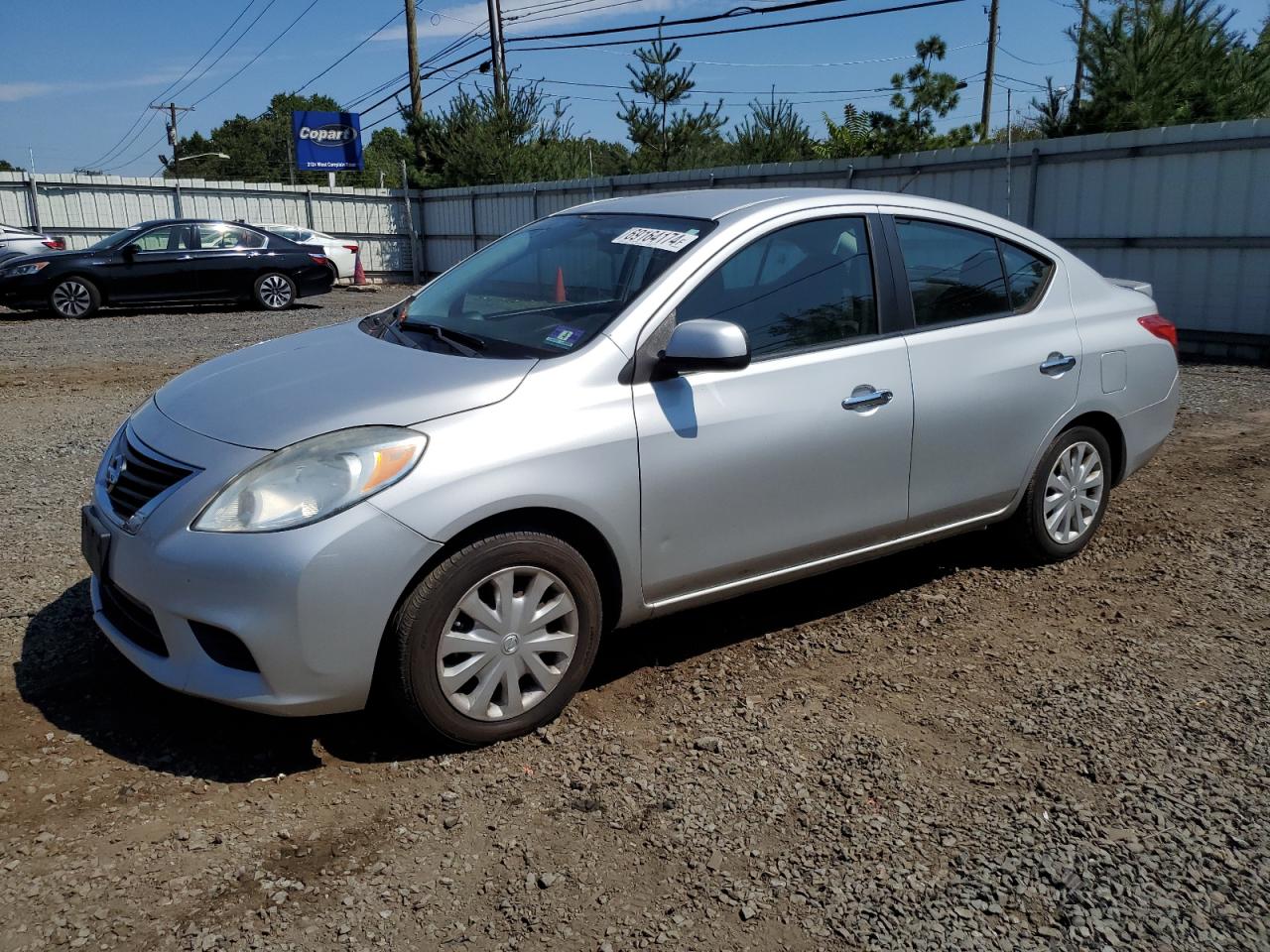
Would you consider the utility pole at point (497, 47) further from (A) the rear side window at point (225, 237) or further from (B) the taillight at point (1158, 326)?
(B) the taillight at point (1158, 326)

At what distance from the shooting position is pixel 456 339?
12.6ft

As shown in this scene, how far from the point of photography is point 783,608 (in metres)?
4.64

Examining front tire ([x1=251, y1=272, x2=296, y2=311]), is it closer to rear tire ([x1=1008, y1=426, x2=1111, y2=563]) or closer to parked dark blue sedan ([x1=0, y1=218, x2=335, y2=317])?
parked dark blue sedan ([x1=0, y1=218, x2=335, y2=317])

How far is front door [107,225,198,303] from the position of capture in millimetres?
16453

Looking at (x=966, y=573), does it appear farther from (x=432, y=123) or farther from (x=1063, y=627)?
(x=432, y=123)

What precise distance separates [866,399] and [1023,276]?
1.32m

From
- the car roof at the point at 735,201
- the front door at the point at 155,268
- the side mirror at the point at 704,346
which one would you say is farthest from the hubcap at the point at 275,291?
the side mirror at the point at 704,346

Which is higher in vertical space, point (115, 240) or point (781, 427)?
point (115, 240)

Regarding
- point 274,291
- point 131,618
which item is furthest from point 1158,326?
point 274,291

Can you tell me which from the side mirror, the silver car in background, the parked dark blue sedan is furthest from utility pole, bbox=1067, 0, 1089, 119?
the silver car in background

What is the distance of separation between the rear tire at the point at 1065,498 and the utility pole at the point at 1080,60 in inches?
510

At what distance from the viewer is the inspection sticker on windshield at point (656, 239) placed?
3.88m

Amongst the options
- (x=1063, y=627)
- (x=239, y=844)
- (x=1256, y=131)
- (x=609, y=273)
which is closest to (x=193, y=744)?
(x=239, y=844)

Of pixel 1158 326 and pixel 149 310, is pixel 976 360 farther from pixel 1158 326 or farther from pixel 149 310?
pixel 149 310
